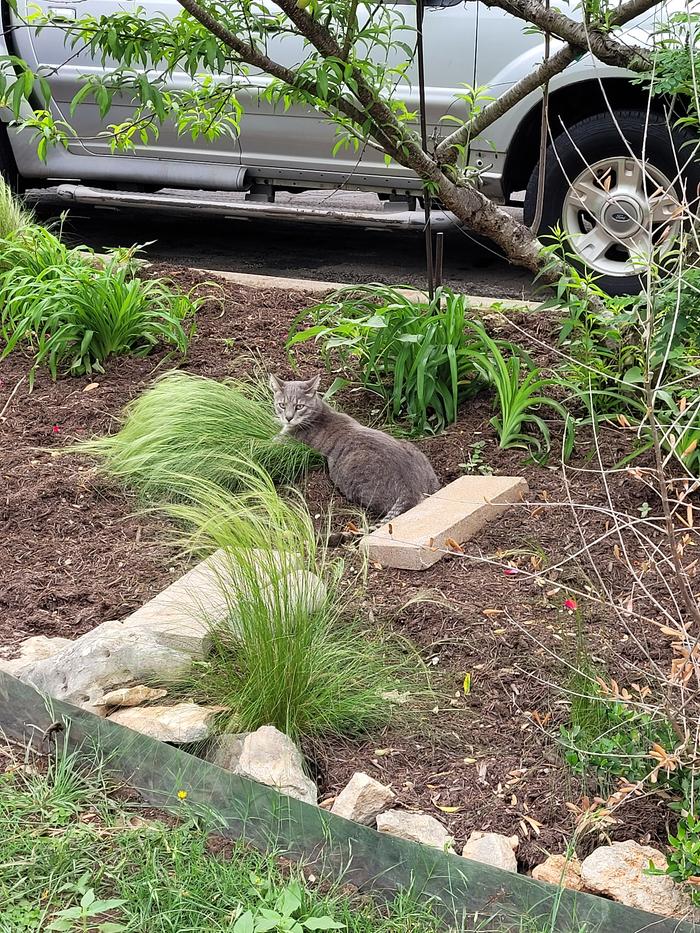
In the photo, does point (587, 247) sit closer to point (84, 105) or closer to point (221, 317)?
point (221, 317)

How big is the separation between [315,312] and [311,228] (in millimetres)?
5212

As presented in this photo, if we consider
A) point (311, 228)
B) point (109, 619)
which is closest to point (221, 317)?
point (109, 619)

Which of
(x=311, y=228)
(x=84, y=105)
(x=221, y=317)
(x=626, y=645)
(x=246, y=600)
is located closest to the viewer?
(x=246, y=600)

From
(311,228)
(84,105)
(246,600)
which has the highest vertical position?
(84,105)

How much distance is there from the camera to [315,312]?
5.31 m

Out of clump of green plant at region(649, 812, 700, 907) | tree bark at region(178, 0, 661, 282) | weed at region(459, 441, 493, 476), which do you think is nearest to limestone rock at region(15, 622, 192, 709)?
clump of green plant at region(649, 812, 700, 907)

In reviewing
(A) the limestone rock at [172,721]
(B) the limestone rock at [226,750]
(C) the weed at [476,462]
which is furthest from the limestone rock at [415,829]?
(C) the weed at [476,462]

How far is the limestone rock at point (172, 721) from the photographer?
9.14ft

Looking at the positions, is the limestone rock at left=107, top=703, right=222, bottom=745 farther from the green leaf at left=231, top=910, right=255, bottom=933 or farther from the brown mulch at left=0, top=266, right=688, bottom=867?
the green leaf at left=231, top=910, right=255, bottom=933

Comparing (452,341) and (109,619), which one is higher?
(452,341)

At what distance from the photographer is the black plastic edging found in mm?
2193

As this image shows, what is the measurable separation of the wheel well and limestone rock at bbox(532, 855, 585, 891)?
16.7 ft

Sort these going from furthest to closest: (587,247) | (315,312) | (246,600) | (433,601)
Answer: (587,247), (315,312), (433,601), (246,600)

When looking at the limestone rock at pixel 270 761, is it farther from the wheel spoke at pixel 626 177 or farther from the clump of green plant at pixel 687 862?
the wheel spoke at pixel 626 177
